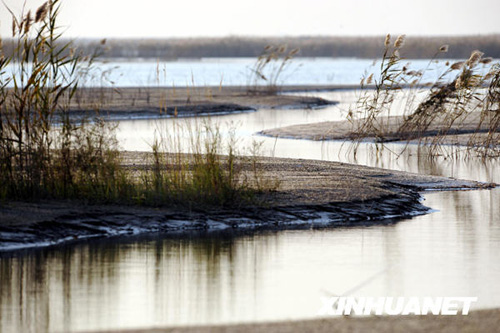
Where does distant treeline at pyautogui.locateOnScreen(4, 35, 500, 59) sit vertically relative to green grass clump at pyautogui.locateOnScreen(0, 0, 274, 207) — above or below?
above

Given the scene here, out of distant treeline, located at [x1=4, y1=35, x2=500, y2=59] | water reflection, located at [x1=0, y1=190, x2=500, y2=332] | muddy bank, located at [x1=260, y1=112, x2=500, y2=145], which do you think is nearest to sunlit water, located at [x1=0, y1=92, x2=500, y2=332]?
water reflection, located at [x1=0, y1=190, x2=500, y2=332]

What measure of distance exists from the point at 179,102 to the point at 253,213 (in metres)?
17.8

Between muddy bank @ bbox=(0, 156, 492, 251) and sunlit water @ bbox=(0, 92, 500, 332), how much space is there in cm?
34

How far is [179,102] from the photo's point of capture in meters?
27.6

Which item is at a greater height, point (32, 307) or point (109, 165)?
point (109, 165)

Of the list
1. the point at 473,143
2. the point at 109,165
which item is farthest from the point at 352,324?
the point at 473,143

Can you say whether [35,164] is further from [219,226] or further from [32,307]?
[32,307]

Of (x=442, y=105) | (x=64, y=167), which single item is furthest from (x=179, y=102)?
(x=64, y=167)

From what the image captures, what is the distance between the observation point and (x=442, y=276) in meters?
7.54

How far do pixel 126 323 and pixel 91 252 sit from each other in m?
2.55

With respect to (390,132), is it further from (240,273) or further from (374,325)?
(374,325)

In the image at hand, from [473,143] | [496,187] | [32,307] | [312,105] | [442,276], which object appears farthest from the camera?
[312,105]

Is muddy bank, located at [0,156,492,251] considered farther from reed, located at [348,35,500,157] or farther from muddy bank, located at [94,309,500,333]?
reed, located at [348,35,500,157]

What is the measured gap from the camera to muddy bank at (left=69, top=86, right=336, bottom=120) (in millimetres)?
25469
